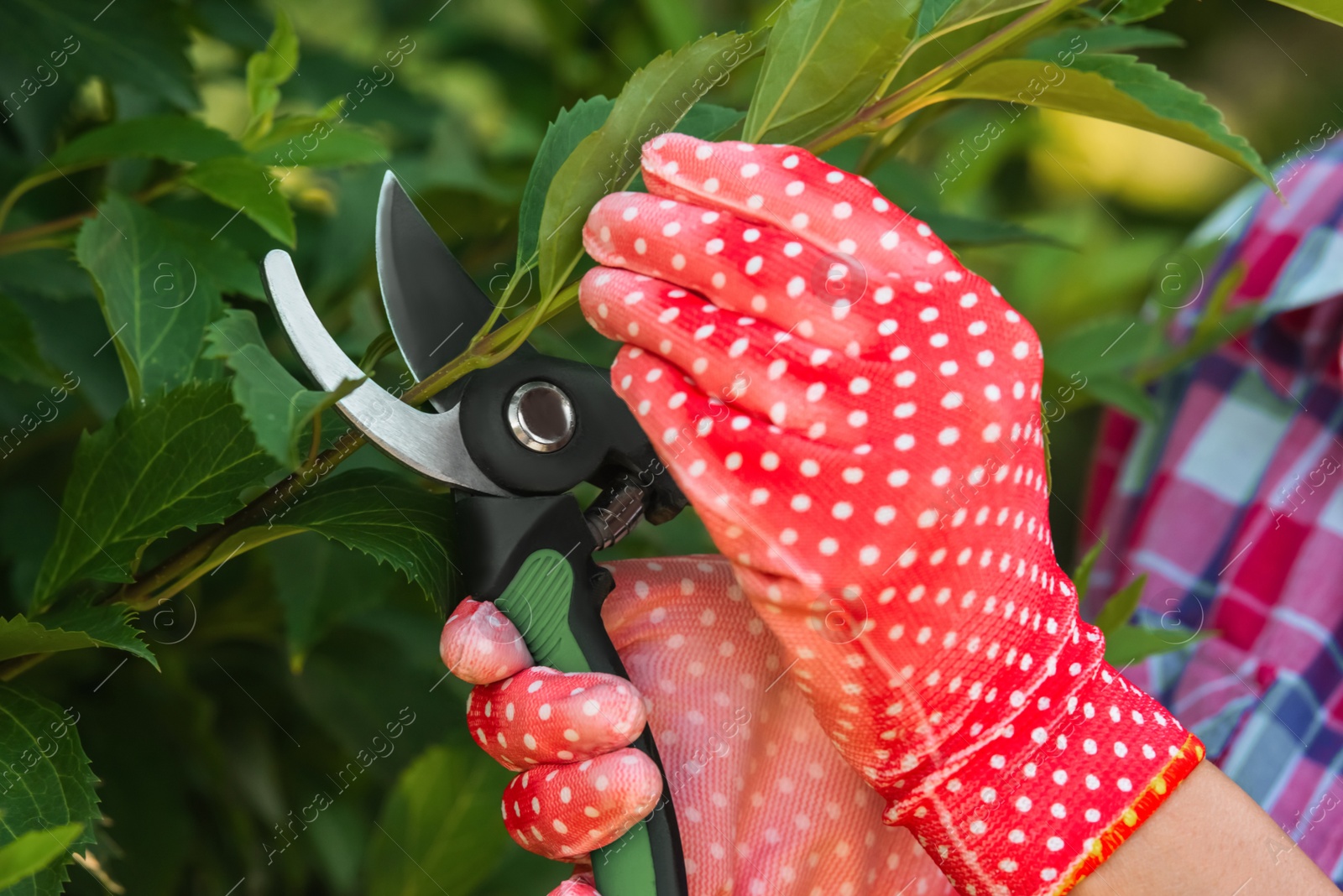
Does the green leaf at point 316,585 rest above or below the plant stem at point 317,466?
below

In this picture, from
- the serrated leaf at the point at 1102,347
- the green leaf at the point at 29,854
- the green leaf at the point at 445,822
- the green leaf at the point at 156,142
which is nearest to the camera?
the green leaf at the point at 29,854

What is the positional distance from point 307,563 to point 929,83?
415 mm

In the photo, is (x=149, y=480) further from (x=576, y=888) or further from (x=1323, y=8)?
(x=1323, y=8)

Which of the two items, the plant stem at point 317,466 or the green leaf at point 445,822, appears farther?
the green leaf at point 445,822

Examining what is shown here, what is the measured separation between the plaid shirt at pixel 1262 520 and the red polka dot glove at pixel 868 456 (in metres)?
0.38

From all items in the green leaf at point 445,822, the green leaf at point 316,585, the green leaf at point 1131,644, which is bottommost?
the green leaf at point 445,822

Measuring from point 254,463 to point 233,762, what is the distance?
413mm

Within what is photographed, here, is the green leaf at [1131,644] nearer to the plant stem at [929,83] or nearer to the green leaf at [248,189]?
the plant stem at [929,83]

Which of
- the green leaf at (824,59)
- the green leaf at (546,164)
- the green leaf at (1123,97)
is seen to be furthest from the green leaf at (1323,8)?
the green leaf at (546,164)

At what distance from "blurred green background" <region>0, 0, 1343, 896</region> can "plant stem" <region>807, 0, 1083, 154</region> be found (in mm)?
148

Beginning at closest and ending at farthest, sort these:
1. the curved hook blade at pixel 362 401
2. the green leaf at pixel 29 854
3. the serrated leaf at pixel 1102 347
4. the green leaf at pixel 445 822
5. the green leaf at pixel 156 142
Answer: the green leaf at pixel 29 854
the curved hook blade at pixel 362 401
the green leaf at pixel 156 142
the green leaf at pixel 445 822
the serrated leaf at pixel 1102 347

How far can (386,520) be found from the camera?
1.52 feet

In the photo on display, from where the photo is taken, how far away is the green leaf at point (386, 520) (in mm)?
444

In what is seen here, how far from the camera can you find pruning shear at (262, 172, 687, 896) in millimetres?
463
